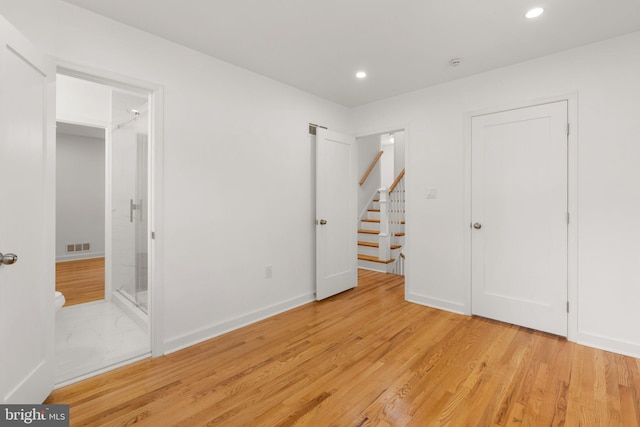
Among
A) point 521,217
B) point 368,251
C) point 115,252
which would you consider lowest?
point 368,251

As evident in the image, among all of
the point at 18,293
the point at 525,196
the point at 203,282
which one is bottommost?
the point at 203,282

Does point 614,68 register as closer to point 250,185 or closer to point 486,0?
point 486,0

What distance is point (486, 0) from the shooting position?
1967mm

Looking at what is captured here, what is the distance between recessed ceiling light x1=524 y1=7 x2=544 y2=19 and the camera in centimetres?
206

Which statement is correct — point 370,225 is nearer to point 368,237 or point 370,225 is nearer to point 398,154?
point 368,237

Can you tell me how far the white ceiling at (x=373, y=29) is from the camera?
2.03 meters

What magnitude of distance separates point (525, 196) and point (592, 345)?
4.46 ft

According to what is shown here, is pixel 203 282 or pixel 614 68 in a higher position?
pixel 614 68

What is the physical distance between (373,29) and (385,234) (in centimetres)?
341

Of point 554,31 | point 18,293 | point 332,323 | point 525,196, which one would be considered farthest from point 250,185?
point 554,31

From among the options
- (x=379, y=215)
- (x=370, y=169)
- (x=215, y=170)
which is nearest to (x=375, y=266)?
(x=379, y=215)

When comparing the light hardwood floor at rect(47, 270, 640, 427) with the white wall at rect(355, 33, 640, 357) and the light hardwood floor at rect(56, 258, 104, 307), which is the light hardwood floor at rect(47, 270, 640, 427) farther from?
the light hardwood floor at rect(56, 258, 104, 307)

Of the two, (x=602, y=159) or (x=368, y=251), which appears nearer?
(x=602, y=159)

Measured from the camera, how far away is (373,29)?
2.31 meters
